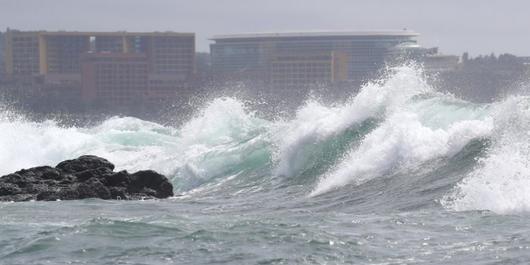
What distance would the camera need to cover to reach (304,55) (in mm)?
160000

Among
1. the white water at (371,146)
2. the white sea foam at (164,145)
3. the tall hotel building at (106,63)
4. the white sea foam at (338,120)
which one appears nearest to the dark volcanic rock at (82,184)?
the white water at (371,146)

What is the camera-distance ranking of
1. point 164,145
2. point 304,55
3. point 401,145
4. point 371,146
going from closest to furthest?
point 401,145 < point 371,146 < point 164,145 < point 304,55

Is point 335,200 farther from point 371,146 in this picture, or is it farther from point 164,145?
point 164,145

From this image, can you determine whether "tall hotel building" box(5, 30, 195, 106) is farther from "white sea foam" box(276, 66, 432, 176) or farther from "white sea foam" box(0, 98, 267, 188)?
"white sea foam" box(276, 66, 432, 176)

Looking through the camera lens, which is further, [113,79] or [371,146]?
[113,79]

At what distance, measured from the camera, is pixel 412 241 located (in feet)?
65.6

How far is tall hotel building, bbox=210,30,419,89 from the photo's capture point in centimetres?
15712

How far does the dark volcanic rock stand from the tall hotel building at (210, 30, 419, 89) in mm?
119514

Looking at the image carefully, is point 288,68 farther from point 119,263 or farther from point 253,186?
point 119,263

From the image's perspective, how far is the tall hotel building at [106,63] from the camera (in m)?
155

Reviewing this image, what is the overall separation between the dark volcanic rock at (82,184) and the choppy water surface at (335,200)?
1.05 metres

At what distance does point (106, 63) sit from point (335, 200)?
428 ft

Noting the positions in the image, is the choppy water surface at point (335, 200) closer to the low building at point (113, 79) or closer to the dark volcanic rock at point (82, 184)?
the dark volcanic rock at point (82, 184)

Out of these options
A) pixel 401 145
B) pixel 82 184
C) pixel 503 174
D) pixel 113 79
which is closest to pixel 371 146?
pixel 401 145
